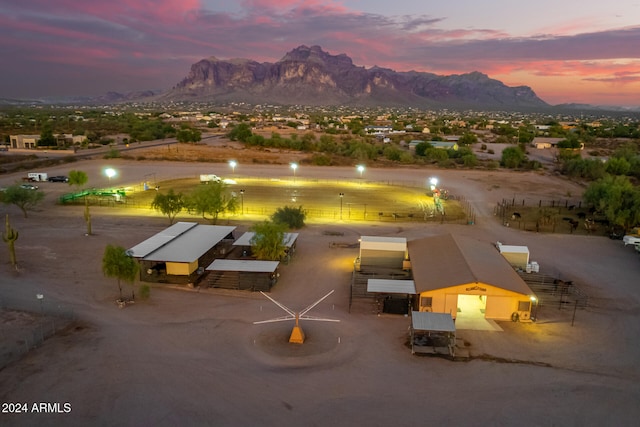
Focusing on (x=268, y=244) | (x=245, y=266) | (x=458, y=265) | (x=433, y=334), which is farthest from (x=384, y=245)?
(x=433, y=334)

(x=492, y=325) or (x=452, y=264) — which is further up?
(x=452, y=264)

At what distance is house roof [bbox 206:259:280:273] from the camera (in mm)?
21547

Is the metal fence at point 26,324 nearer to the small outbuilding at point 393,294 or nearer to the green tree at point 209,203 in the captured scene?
the small outbuilding at point 393,294

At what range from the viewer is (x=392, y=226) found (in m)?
33.4

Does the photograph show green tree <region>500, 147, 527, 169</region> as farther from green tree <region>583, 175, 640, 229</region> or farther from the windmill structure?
the windmill structure

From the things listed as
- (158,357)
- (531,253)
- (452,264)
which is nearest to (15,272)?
(158,357)

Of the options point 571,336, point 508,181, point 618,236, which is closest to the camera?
point 571,336

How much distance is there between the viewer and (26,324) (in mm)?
17203

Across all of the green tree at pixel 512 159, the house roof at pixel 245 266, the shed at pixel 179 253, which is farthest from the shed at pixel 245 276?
the green tree at pixel 512 159

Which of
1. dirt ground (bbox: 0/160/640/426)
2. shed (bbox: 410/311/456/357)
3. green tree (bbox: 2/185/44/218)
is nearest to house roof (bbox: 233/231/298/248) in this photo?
dirt ground (bbox: 0/160/640/426)

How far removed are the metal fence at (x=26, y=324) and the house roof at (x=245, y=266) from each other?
6.36 m

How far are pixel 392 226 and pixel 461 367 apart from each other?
1889cm

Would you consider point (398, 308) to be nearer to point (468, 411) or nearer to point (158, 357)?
point (468, 411)

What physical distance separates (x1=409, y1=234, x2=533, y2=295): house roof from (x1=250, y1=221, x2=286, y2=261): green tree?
22.7ft
